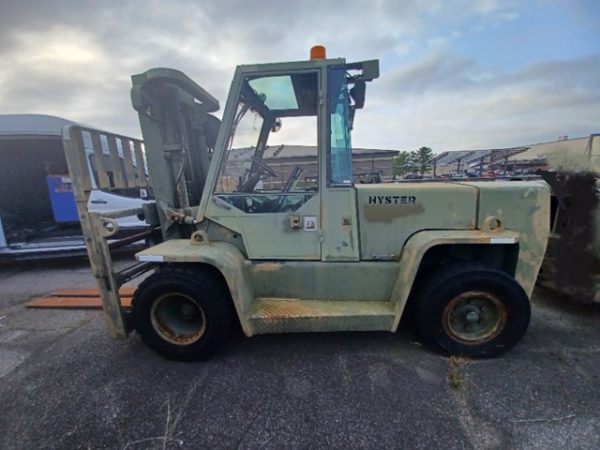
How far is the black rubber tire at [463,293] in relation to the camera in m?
2.44

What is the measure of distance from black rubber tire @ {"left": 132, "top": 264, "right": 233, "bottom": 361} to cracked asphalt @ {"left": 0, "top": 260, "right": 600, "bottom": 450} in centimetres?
14

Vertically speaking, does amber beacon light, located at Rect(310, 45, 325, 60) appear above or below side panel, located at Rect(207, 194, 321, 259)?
above

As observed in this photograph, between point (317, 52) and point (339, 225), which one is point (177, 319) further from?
point (317, 52)

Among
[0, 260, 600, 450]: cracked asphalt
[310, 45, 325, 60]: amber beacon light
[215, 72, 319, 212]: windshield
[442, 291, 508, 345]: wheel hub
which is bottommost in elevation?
[0, 260, 600, 450]: cracked asphalt

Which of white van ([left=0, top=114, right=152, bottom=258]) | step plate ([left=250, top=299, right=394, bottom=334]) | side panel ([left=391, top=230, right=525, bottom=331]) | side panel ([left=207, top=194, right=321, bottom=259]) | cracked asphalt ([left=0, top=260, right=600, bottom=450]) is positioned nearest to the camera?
cracked asphalt ([left=0, top=260, right=600, bottom=450])

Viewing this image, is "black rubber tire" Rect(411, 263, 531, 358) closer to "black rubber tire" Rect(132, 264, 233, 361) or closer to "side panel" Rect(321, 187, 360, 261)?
"side panel" Rect(321, 187, 360, 261)

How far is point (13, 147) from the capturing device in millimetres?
7164

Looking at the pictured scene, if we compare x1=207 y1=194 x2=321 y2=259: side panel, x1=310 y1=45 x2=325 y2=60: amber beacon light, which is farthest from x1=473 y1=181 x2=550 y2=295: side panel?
x1=310 y1=45 x2=325 y2=60: amber beacon light

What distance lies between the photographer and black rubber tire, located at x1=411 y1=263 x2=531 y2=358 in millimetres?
2436

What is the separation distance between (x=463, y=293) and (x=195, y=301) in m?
2.26

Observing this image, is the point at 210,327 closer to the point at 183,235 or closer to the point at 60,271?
the point at 183,235

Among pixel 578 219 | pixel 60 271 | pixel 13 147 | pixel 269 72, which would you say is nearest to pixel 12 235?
pixel 60 271

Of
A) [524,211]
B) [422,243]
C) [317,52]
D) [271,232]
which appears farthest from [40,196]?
[524,211]

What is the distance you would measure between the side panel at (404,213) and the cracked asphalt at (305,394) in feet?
3.24
